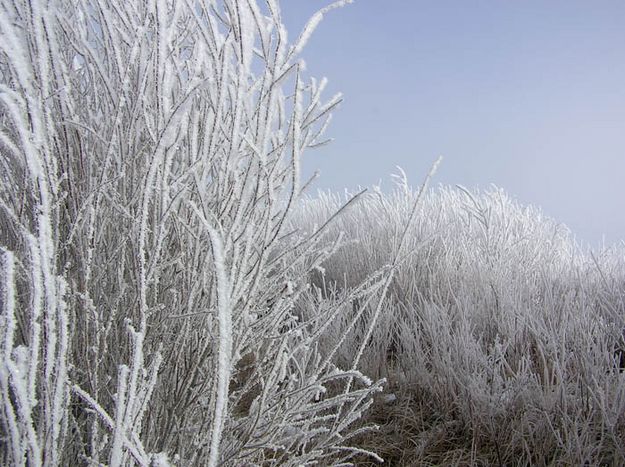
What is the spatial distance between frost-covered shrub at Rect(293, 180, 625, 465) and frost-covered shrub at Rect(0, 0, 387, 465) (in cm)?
33

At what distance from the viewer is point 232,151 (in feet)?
3.55

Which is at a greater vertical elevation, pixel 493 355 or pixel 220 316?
pixel 220 316

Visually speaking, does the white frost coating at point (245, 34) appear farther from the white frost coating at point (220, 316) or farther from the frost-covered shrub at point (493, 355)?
the frost-covered shrub at point (493, 355)

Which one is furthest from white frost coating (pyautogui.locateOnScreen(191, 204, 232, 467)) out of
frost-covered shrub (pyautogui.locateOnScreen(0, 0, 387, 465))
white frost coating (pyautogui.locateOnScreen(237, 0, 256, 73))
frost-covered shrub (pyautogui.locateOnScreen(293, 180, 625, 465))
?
frost-covered shrub (pyautogui.locateOnScreen(293, 180, 625, 465))

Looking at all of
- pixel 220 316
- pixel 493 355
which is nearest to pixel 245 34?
pixel 220 316

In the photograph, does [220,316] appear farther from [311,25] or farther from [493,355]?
[493,355]

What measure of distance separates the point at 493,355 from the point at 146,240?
1698 millimetres

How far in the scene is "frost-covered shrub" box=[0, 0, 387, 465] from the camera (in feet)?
2.97

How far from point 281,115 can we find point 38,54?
1.91 feet

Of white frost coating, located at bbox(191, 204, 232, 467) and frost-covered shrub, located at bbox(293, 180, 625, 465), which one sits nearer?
Answer: white frost coating, located at bbox(191, 204, 232, 467)

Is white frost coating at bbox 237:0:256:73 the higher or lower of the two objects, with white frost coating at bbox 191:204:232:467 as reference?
higher

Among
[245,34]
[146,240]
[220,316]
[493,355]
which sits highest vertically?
[245,34]

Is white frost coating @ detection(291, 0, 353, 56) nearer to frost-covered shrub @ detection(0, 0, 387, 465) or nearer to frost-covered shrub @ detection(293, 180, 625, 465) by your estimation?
frost-covered shrub @ detection(0, 0, 387, 465)

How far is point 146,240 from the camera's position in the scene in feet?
4.26
